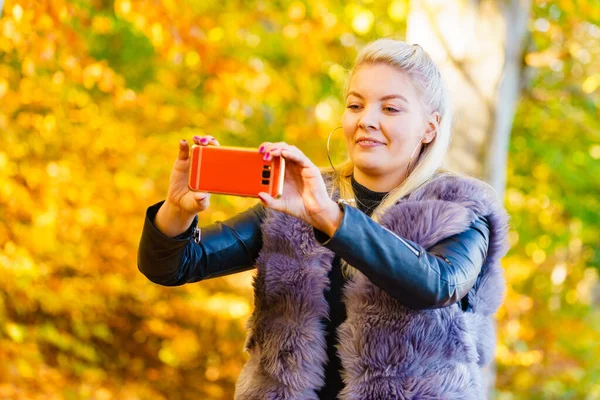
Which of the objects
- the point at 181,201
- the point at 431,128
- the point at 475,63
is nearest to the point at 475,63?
the point at 475,63

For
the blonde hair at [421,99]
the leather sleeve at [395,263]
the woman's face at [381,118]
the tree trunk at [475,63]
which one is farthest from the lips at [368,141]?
the tree trunk at [475,63]

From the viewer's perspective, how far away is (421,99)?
8.04 ft

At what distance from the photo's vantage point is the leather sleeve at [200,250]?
230 centimetres

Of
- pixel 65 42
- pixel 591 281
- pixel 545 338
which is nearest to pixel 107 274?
pixel 65 42

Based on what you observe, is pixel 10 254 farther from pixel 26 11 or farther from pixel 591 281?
pixel 591 281

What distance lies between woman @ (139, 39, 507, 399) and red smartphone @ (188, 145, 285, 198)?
3 cm

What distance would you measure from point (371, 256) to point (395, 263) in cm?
6

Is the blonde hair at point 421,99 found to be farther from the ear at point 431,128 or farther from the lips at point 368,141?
the lips at point 368,141

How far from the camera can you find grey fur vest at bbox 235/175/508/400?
7.20 ft

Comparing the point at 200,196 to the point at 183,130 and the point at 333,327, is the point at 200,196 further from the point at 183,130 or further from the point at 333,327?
the point at 183,130

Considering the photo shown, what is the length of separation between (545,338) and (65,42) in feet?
23.1

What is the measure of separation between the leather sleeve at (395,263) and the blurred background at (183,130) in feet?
10.0

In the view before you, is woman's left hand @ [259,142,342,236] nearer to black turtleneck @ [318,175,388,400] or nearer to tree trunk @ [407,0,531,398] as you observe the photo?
black turtleneck @ [318,175,388,400]

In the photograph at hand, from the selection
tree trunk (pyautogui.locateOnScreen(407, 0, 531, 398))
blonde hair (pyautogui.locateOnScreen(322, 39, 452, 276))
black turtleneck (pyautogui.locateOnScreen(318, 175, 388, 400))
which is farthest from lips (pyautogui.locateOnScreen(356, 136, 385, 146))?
tree trunk (pyautogui.locateOnScreen(407, 0, 531, 398))
